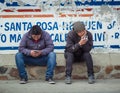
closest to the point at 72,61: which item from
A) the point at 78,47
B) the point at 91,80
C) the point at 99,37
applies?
the point at 78,47

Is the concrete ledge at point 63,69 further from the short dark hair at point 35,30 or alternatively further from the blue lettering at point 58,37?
the short dark hair at point 35,30

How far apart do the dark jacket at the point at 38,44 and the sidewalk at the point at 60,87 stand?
0.72m

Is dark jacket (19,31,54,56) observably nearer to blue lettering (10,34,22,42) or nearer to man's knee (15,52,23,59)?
man's knee (15,52,23,59)

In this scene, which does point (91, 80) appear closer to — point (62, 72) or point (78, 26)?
point (62, 72)

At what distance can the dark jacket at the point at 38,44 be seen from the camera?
33.5 ft

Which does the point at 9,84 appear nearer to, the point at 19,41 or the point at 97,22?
the point at 19,41

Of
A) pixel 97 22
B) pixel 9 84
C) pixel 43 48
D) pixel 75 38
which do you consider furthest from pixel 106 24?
pixel 9 84

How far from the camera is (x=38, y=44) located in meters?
10.3

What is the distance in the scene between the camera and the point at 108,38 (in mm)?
10672

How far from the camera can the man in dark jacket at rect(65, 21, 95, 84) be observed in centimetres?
1005

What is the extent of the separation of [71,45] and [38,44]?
0.72 m

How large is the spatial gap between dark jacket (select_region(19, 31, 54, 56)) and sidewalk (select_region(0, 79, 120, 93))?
0.72 metres

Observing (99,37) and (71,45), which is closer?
(71,45)

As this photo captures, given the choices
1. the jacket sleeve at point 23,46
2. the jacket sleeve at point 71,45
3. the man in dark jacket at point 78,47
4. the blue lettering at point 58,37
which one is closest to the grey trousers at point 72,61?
the man in dark jacket at point 78,47
